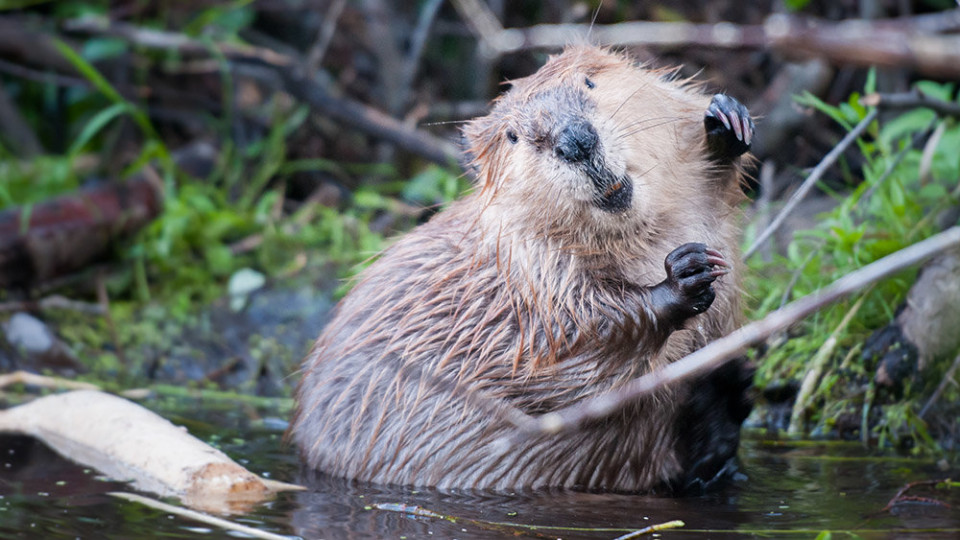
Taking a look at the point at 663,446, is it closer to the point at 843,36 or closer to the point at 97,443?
the point at 97,443

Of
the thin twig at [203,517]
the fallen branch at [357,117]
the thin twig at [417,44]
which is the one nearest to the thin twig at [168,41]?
the fallen branch at [357,117]

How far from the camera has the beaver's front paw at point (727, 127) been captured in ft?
8.84

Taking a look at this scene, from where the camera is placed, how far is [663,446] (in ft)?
8.84

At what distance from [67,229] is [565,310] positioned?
2.83 meters

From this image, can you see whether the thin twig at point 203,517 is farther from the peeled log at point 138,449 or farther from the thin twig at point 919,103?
the thin twig at point 919,103

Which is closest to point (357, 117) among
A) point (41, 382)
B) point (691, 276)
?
point (41, 382)

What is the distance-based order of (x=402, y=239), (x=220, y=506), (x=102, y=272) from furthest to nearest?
1. (x=102, y=272)
2. (x=402, y=239)
3. (x=220, y=506)

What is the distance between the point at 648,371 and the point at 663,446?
0.25 m

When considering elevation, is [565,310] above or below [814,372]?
below

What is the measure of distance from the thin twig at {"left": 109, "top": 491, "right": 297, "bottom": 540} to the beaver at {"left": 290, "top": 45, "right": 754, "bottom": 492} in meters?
0.52

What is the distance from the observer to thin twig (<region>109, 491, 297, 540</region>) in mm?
2041

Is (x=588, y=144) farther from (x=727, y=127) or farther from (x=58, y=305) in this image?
(x=58, y=305)

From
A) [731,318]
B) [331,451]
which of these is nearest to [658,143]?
[731,318]

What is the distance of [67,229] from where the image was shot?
183 inches
